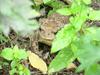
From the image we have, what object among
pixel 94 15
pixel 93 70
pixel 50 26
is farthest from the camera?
pixel 50 26

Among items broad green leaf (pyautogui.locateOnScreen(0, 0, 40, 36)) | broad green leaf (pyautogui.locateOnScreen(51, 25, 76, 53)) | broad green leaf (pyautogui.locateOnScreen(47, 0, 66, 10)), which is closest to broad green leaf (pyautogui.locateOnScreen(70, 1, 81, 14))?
broad green leaf (pyautogui.locateOnScreen(51, 25, 76, 53))

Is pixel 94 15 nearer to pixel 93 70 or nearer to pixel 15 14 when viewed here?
pixel 93 70

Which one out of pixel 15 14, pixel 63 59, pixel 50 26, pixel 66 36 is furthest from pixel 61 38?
pixel 15 14

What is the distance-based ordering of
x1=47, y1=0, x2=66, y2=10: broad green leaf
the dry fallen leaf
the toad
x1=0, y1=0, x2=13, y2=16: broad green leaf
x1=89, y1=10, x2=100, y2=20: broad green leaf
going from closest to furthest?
x1=0, y1=0, x2=13, y2=16: broad green leaf < x1=89, y1=10, x2=100, y2=20: broad green leaf < the dry fallen leaf < the toad < x1=47, y1=0, x2=66, y2=10: broad green leaf

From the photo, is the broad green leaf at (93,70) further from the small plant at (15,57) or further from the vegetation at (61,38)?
the small plant at (15,57)

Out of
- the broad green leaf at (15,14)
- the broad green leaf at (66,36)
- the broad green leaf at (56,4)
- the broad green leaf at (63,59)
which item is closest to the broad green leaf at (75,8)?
the broad green leaf at (66,36)

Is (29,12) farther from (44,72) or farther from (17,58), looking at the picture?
(44,72)

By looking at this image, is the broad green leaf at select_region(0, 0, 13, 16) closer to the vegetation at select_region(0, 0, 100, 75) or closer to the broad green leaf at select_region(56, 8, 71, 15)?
the vegetation at select_region(0, 0, 100, 75)
